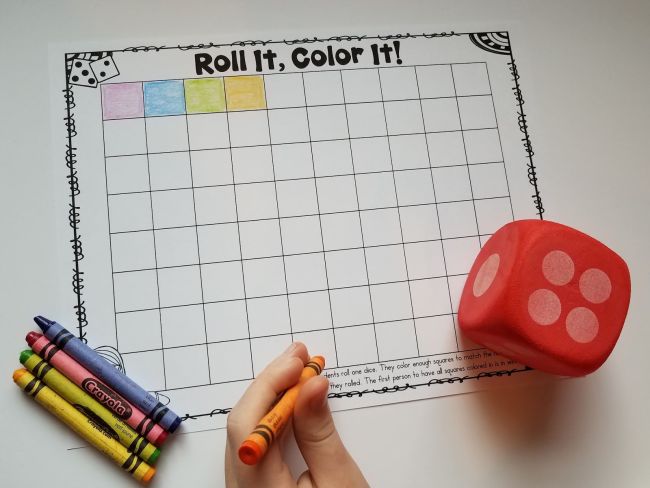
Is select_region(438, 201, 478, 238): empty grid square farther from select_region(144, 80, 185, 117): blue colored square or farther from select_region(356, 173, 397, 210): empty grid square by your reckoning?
select_region(144, 80, 185, 117): blue colored square

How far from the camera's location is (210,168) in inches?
35.7

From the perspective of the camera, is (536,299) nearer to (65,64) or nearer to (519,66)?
(519,66)

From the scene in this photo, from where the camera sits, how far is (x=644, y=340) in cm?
94

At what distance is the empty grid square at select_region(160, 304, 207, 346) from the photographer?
2.84 ft

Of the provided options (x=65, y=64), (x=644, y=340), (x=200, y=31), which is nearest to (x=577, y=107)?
(x=644, y=340)

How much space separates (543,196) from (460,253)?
18 centimetres

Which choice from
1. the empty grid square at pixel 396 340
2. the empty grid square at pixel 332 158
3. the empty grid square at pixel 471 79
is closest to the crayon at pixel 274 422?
the empty grid square at pixel 396 340

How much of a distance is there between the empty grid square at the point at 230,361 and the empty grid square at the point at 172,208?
209 millimetres

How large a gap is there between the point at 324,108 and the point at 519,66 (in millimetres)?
367

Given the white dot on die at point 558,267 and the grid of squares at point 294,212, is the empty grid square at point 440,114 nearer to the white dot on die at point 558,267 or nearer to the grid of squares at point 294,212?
the grid of squares at point 294,212

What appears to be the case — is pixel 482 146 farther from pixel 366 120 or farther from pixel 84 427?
pixel 84 427

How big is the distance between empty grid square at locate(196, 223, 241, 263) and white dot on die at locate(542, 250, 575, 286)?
47cm

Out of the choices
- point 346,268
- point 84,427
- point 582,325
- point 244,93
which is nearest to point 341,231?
point 346,268

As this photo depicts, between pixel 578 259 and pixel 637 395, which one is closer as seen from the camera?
pixel 578 259
